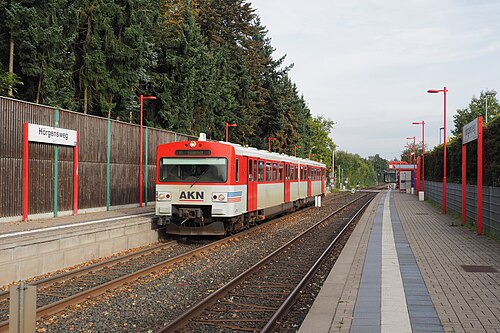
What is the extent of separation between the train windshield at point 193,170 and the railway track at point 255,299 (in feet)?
10.8

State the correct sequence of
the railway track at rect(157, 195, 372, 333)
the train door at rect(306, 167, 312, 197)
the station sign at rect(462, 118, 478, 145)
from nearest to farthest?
the railway track at rect(157, 195, 372, 333), the station sign at rect(462, 118, 478, 145), the train door at rect(306, 167, 312, 197)

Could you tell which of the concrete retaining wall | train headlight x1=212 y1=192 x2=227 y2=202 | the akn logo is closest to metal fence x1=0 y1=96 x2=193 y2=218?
the concrete retaining wall

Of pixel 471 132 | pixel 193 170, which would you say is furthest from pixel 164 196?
pixel 471 132

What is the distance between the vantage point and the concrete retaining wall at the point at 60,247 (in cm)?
1037

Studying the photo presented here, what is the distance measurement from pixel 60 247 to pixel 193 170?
5405 millimetres

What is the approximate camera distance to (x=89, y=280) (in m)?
10.5

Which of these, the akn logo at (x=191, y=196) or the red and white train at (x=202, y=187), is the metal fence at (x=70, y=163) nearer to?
the red and white train at (x=202, y=187)

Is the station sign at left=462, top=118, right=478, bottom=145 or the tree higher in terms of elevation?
the tree

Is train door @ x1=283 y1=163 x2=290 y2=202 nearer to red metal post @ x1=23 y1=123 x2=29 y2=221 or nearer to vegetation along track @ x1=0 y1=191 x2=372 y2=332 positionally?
red metal post @ x1=23 y1=123 x2=29 y2=221

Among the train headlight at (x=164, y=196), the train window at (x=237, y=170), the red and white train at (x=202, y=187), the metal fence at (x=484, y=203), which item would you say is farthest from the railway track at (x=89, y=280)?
→ the metal fence at (x=484, y=203)

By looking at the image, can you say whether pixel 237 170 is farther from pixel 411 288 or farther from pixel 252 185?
pixel 411 288

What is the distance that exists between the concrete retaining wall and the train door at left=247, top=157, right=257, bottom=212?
3.84m

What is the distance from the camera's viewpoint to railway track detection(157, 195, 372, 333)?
7.32 m

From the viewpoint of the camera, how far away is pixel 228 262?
1277 cm
